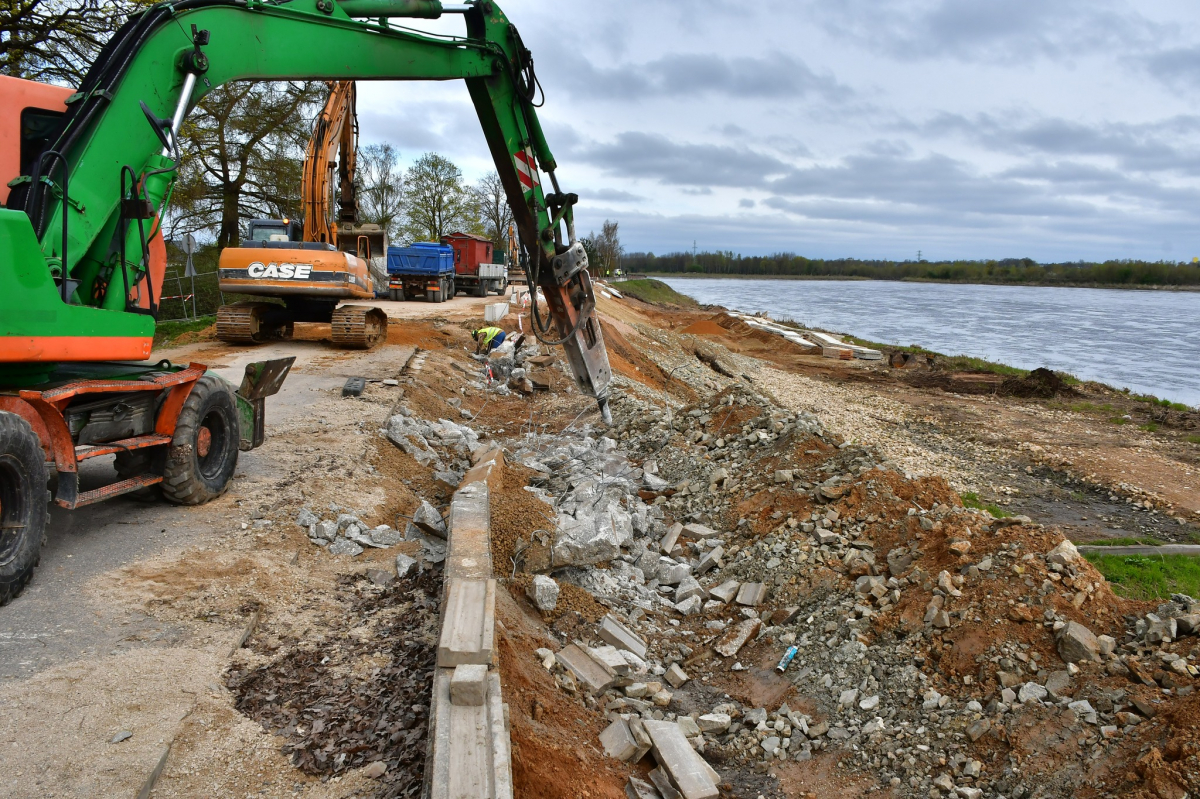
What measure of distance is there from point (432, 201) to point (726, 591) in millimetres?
47390

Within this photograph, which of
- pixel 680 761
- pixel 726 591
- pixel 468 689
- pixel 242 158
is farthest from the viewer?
pixel 242 158

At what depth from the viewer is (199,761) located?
334 cm

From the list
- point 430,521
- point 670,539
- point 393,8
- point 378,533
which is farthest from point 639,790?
point 393,8

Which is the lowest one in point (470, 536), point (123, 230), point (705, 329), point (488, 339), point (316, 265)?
point (470, 536)

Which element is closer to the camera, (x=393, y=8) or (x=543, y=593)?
(x=543, y=593)

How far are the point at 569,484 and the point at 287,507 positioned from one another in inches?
119

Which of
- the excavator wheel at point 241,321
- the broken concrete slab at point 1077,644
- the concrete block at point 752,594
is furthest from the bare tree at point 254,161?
the broken concrete slab at point 1077,644

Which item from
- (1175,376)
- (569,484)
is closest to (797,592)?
(569,484)

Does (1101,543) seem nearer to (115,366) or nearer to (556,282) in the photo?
(556,282)

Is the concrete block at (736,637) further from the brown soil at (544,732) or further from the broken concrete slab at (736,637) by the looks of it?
the brown soil at (544,732)

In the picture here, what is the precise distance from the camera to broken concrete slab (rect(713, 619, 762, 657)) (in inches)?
231

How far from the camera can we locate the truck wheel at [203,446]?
5.70 m

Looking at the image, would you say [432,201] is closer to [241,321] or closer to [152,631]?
[241,321]

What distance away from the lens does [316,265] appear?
13211mm
